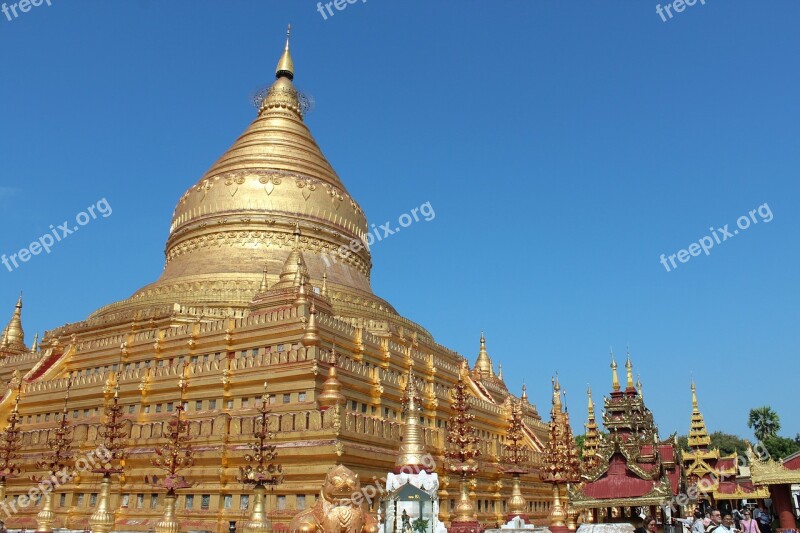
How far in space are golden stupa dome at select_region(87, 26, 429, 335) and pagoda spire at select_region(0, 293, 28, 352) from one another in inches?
319

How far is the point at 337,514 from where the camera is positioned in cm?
1127

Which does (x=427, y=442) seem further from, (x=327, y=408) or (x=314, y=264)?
(x=314, y=264)

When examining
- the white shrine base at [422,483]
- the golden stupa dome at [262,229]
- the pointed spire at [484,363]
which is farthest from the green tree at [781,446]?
the white shrine base at [422,483]

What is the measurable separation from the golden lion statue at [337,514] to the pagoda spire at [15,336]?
3425cm

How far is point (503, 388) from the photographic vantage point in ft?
141

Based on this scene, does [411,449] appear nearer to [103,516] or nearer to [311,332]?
[311,332]

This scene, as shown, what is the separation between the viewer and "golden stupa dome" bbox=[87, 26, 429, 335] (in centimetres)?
3353

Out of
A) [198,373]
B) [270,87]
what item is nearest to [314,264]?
[198,373]

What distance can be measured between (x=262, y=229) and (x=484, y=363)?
1708cm

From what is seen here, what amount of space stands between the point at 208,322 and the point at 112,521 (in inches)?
342

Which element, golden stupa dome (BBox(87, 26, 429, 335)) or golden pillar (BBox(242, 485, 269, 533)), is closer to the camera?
golden pillar (BBox(242, 485, 269, 533))

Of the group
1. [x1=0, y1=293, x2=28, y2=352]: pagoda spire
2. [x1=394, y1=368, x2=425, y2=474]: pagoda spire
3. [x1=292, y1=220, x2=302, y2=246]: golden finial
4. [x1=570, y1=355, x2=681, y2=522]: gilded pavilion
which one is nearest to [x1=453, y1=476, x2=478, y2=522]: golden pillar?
[x1=394, y1=368, x2=425, y2=474]: pagoda spire

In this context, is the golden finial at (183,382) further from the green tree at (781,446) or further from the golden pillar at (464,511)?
the green tree at (781,446)

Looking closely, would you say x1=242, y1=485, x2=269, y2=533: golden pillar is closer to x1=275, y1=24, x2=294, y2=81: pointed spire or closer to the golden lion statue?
the golden lion statue
